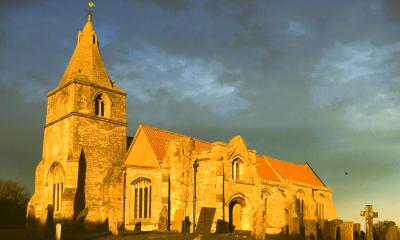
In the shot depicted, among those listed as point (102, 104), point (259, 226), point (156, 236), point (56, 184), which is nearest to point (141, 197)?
point (56, 184)

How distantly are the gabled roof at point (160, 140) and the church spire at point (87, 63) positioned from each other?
5.27 metres

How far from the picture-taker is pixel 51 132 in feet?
137

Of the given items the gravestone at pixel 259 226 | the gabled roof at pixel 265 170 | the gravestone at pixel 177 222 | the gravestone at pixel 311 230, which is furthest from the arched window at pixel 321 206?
the gravestone at pixel 259 226

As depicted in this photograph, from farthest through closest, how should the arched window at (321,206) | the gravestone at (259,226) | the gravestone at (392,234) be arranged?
the arched window at (321,206) → the gravestone at (392,234) → the gravestone at (259,226)

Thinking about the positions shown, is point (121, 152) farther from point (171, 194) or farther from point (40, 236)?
point (40, 236)

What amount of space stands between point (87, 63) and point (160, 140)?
9.34 metres

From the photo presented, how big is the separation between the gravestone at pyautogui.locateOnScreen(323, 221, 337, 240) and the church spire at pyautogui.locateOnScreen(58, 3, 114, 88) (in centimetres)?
2231

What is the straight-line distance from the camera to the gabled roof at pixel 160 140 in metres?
41.1

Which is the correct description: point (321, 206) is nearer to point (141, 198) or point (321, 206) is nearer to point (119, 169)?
point (141, 198)

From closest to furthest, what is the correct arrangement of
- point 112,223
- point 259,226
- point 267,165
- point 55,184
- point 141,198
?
point 259,226 → point 112,223 → point 141,198 → point 55,184 → point 267,165

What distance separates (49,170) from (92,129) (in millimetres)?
4940

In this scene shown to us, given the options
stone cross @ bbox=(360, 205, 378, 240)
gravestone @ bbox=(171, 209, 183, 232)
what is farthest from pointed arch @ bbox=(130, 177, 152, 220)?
stone cross @ bbox=(360, 205, 378, 240)

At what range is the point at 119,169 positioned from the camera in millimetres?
38469

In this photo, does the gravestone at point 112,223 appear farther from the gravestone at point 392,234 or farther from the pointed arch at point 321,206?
the pointed arch at point 321,206
